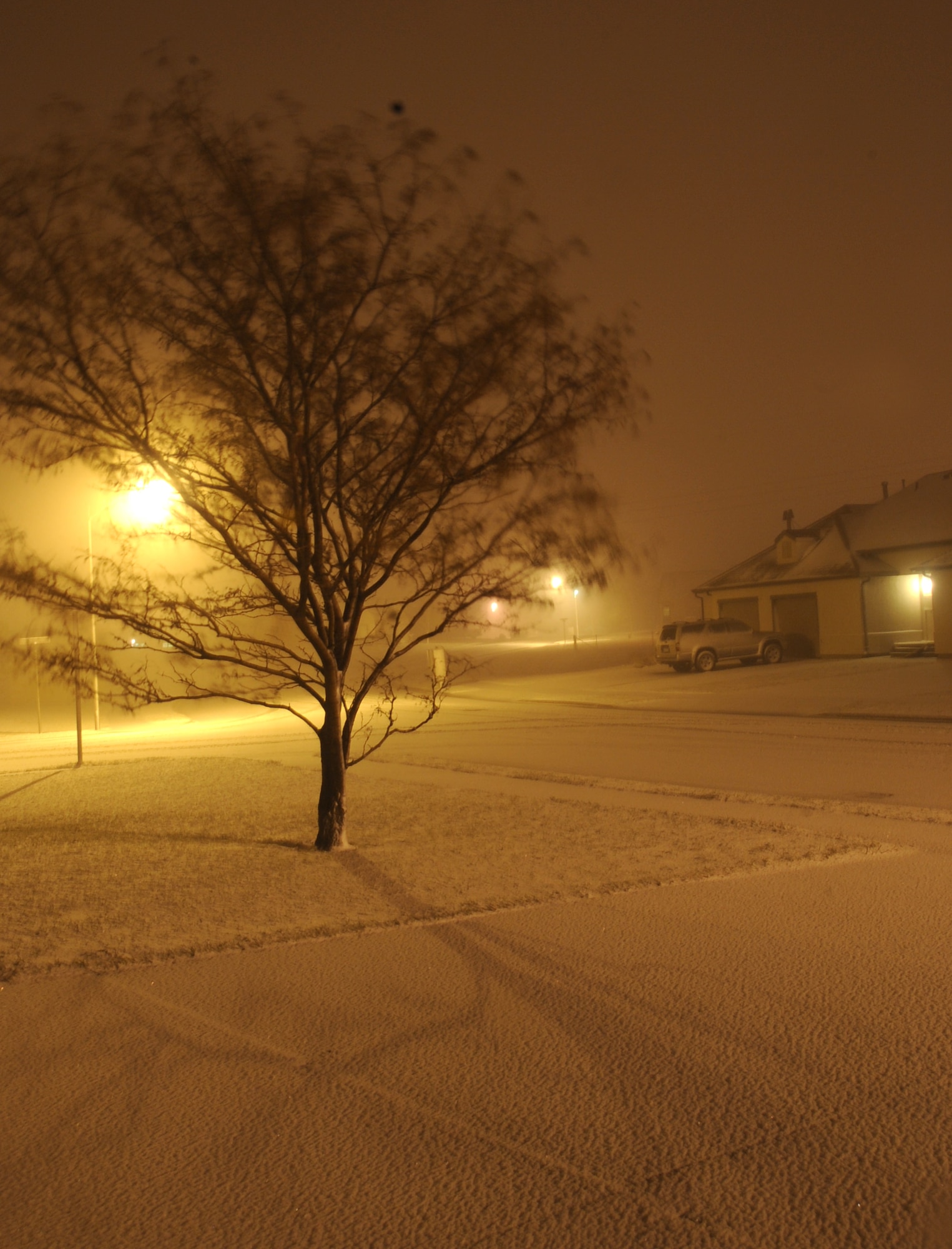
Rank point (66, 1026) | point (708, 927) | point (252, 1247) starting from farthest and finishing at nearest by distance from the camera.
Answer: point (708, 927)
point (66, 1026)
point (252, 1247)

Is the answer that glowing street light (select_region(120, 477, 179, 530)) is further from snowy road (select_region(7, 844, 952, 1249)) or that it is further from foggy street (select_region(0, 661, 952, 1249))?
snowy road (select_region(7, 844, 952, 1249))

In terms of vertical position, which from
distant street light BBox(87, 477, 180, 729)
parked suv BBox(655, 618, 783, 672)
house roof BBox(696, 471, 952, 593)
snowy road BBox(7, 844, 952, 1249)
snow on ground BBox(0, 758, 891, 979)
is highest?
house roof BBox(696, 471, 952, 593)

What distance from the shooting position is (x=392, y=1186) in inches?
148

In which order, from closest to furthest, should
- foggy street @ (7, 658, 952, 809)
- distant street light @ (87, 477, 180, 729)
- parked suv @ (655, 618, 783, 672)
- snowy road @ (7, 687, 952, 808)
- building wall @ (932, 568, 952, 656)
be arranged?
distant street light @ (87, 477, 180, 729) < snowy road @ (7, 687, 952, 808) < foggy street @ (7, 658, 952, 809) < building wall @ (932, 568, 952, 656) < parked suv @ (655, 618, 783, 672)

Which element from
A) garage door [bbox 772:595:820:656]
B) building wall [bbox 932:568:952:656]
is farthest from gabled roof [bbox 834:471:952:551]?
building wall [bbox 932:568:952:656]

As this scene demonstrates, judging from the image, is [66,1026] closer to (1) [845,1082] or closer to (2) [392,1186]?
(2) [392,1186]

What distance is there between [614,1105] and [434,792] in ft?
30.2

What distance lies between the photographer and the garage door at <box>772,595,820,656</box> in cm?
4144

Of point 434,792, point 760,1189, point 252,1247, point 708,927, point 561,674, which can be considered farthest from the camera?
point 561,674

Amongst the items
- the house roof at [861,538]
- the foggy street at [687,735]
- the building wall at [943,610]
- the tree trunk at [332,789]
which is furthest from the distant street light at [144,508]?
the house roof at [861,538]

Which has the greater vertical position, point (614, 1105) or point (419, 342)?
point (419, 342)

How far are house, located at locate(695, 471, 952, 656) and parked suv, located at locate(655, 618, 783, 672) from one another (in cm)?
238

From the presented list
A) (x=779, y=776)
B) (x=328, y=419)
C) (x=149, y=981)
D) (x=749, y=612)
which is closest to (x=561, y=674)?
(x=749, y=612)

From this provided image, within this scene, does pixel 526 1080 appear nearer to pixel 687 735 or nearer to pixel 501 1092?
pixel 501 1092
